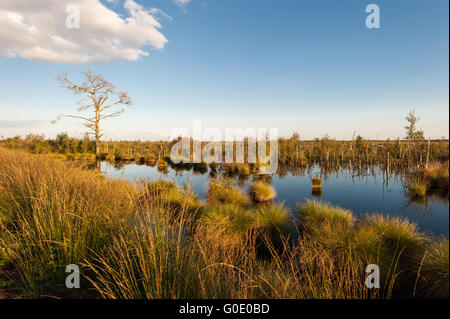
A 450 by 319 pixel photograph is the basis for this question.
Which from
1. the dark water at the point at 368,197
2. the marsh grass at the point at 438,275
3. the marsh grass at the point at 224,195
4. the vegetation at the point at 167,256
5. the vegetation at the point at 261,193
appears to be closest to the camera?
the vegetation at the point at 167,256

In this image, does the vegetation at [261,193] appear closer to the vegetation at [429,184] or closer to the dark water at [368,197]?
the dark water at [368,197]

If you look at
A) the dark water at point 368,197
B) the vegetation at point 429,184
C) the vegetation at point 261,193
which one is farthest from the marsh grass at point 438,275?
the vegetation at point 429,184

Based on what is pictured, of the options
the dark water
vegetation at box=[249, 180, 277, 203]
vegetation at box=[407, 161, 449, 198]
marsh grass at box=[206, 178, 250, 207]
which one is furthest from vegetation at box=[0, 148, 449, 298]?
vegetation at box=[407, 161, 449, 198]

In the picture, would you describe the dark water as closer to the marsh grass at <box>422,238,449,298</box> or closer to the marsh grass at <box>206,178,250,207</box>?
the marsh grass at <box>206,178,250,207</box>

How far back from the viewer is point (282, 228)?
6504mm

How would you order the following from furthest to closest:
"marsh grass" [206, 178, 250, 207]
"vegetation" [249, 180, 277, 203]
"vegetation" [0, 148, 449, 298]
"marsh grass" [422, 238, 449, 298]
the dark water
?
"vegetation" [249, 180, 277, 203], "marsh grass" [206, 178, 250, 207], the dark water, "marsh grass" [422, 238, 449, 298], "vegetation" [0, 148, 449, 298]

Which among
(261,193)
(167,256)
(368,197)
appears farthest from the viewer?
(368,197)

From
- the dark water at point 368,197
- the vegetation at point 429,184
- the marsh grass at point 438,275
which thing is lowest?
the dark water at point 368,197

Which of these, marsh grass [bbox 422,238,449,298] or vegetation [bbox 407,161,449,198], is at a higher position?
vegetation [bbox 407,161,449,198]

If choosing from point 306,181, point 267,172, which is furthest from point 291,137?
point 306,181

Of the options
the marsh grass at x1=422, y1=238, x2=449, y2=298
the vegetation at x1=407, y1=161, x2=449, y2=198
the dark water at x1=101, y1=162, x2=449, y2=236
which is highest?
the vegetation at x1=407, y1=161, x2=449, y2=198

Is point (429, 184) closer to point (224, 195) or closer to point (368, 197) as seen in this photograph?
point (368, 197)

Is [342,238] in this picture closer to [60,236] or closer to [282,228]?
[282,228]

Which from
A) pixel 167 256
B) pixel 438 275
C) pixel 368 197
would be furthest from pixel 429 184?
pixel 167 256
